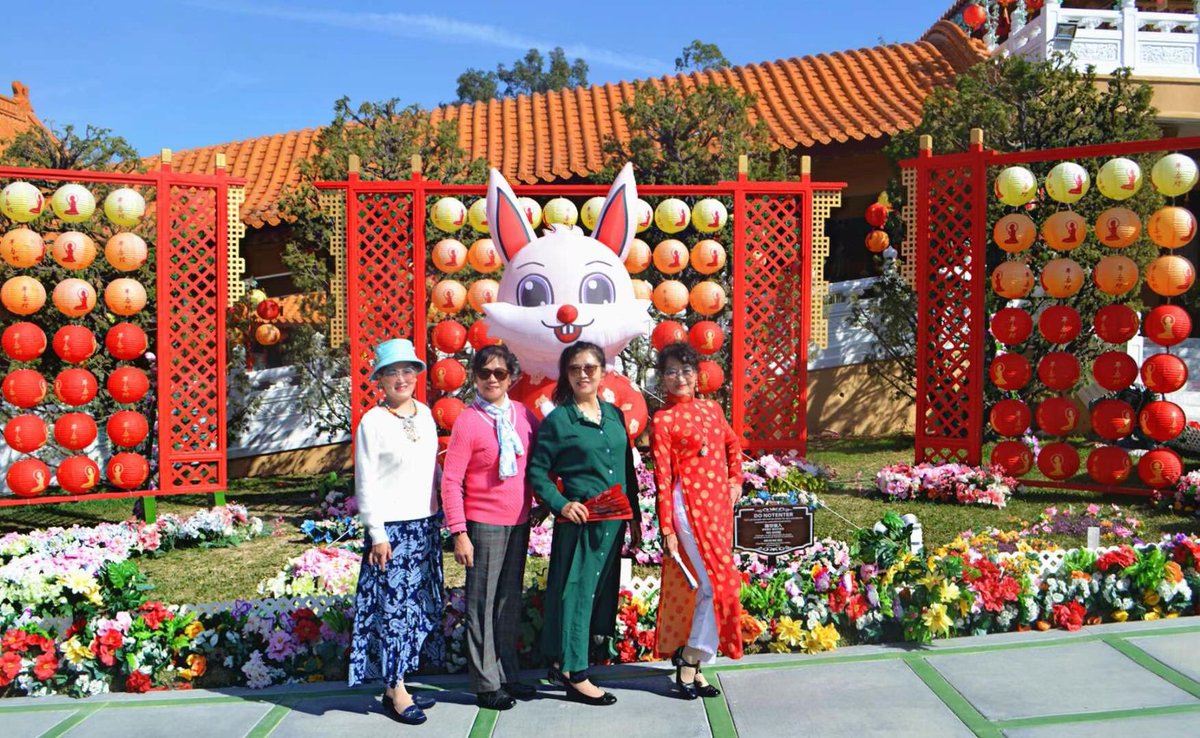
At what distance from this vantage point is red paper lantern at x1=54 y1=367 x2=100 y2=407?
25.1 feet

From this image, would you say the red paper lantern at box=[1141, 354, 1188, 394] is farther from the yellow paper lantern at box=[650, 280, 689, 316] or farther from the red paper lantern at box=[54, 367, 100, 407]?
the red paper lantern at box=[54, 367, 100, 407]

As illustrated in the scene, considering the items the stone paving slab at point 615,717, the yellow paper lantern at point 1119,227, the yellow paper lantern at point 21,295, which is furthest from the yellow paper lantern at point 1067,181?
the yellow paper lantern at point 21,295

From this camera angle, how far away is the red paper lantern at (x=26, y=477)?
24.8 ft

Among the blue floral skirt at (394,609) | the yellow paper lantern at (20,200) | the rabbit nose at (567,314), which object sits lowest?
the blue floral skirt at (394,609)

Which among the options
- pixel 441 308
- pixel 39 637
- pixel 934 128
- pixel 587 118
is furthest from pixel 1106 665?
pixel 587 118

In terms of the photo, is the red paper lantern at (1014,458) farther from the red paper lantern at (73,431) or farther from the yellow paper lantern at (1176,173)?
the red paper lantern at (73,431)

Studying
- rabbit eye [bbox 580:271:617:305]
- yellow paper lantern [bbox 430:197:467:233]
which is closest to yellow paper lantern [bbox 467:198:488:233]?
yellow paper lantern [bbox 430:197:467:233]

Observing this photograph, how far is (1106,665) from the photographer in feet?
15.1

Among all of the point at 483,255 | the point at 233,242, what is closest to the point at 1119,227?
the point at 483,255

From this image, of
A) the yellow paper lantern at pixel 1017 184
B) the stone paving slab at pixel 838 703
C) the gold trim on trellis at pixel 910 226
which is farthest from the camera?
the gold trim on trellis at pixel 910 226

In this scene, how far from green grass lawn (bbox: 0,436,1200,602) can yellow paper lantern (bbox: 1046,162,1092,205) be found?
7.66 ft

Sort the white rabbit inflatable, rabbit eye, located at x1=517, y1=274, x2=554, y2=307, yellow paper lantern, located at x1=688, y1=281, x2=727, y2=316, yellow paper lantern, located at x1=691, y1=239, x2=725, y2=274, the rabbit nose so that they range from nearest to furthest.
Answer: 1. the rabbit nose
2. the white rabbit inflatable
3. rabbit eye, located at x1=517, y1=274, x2=554, y2=307
4. yellow paper lantern, located at x1=691, y1=239, x2=725, y2=274
5. yellow paper lantern, located at x1=688, y1=281, x2=727, y2=316

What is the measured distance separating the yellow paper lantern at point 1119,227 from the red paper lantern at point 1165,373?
34.4 inches

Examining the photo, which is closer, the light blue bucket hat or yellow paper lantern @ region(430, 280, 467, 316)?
the light blue bucket hat
